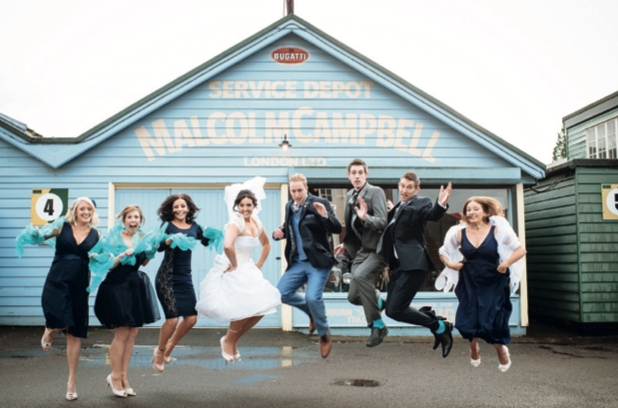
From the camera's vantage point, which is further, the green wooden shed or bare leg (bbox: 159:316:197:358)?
the green wooden shed

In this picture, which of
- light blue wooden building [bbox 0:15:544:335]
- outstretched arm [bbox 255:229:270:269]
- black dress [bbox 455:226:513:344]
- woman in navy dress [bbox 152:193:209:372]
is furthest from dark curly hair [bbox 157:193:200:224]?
light blue wooden building [bbox 0:15:544:335]

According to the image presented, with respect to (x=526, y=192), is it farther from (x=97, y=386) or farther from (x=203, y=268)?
(x=97, y=386)

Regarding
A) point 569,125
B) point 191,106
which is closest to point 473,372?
point 191,106

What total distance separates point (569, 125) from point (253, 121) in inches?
489

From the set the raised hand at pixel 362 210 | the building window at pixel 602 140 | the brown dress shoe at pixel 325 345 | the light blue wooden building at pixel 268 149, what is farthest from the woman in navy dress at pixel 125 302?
the building window at pixel 602 140

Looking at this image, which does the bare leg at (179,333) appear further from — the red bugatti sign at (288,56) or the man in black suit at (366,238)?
the red bugatti sign at (288,56)

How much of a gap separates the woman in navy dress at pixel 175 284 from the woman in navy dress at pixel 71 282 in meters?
0.92

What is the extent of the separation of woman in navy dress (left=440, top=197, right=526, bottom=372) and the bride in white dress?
1.98m

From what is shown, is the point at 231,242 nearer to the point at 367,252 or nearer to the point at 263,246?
the point at 263,246

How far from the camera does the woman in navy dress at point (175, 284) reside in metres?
7.44

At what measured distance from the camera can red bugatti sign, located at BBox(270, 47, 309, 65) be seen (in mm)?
14070

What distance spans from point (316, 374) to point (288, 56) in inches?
279

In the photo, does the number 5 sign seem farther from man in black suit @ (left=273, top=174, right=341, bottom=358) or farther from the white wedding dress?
man in black suit @ (left=273, top=174, right=341, bottom=358)

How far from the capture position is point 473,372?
32.9 ft
